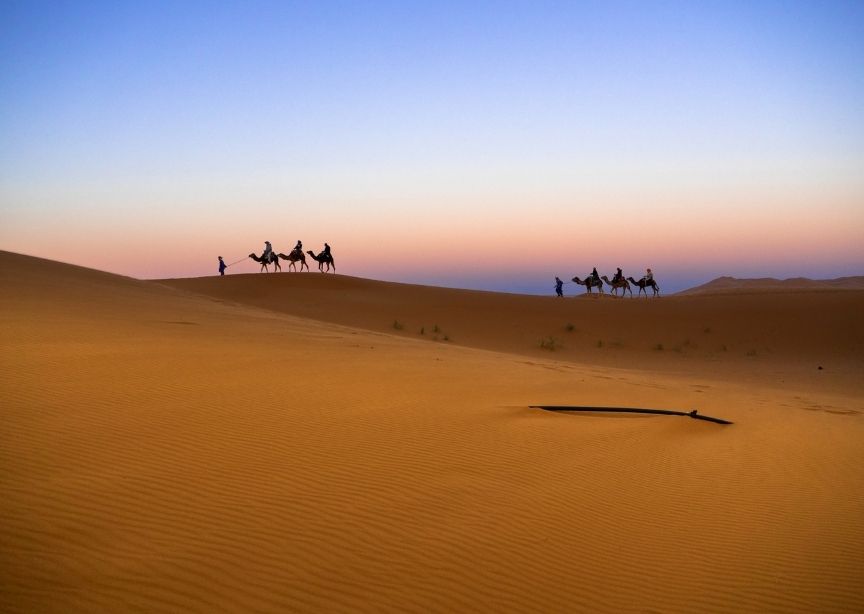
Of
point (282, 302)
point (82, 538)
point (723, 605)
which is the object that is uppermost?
point (282, 302)

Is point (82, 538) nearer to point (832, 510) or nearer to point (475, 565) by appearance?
point (475, 565)

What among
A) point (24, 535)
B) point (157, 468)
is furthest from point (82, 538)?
point (157, 468)

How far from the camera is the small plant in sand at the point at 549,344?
2478 cm

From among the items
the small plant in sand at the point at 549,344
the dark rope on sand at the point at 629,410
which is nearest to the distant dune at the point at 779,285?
the small plant in sand at the point at 549,344

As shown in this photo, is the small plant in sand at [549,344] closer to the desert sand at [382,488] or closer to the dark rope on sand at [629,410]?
the desert sand at [382,488]

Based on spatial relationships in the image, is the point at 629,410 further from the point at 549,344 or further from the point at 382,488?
the point at 549,344

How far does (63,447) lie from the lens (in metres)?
5.02

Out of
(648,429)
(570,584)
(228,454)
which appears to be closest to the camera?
(570,584)

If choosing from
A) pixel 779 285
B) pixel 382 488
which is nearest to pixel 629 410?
pixel 382 488

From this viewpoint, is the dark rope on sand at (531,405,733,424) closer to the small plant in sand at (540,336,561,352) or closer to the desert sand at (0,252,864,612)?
the desert sand at (0,252,864,612)

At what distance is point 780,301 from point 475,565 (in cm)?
3414

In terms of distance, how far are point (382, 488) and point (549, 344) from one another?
69.2 ft

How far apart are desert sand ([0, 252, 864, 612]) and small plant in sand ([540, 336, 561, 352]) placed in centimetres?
1314

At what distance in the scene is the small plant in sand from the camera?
24.8m
